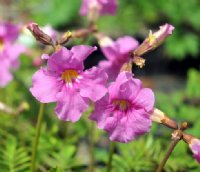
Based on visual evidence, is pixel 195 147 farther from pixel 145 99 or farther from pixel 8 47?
pixel 8 47

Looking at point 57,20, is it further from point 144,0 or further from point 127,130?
point 127,130

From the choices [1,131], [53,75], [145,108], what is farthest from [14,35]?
[145,108]

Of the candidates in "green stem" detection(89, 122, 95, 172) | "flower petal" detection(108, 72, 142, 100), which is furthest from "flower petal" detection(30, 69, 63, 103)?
"green stem" detection(89, 122, 95, 172)

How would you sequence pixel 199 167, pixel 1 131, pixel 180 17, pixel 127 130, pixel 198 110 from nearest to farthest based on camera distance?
pixel 127 130, pixel 199 167, pixel 1 131, pixel 198 110, pixel 180 17

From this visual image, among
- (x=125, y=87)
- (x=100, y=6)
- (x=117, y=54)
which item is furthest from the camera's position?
(x=100, y=6)

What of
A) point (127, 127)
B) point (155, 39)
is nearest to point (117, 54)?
point (155, 39)

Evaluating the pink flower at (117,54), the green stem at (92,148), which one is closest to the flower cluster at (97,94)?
the pink flower at (117,54)
